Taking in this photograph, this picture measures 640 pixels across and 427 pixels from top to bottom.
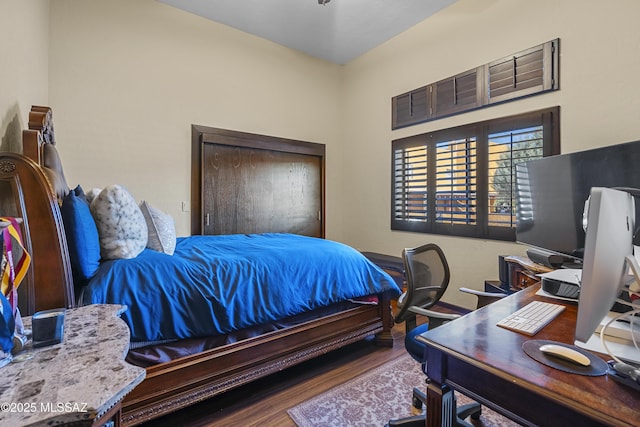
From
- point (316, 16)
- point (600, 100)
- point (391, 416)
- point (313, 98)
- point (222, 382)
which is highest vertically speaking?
point (316, 16)

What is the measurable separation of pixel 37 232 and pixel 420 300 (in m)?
1.84

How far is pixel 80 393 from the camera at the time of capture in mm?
632

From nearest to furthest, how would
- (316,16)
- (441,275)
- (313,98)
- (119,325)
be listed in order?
1. (119,325)
2. (441,275)
3. (316,16)
4. (313,98)

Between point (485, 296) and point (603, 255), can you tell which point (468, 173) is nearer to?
point (485, 296)

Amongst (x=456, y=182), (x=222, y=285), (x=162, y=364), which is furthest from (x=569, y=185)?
(x=162, y=364)

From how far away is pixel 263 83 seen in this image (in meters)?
3.87

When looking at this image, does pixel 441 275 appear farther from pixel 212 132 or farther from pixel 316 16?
pixel 316 16

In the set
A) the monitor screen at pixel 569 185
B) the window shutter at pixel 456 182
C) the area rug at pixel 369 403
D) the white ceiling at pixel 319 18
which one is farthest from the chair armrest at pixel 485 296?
the white ceiling at pixel 319 18

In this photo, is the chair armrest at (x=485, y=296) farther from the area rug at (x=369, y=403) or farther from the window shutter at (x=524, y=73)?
the window shutter at (x=524, y=73)

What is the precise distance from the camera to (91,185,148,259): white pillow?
62.3 inches

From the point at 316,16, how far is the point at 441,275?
3.18 meters

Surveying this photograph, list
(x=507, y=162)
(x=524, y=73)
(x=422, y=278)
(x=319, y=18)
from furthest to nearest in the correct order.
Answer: (x=319, y=18) → (x=507, y=162) → (x=524, y=73) → (x=422, y=278)

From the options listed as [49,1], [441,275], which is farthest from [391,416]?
[49,1]

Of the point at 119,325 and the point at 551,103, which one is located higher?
the point at 551,103
